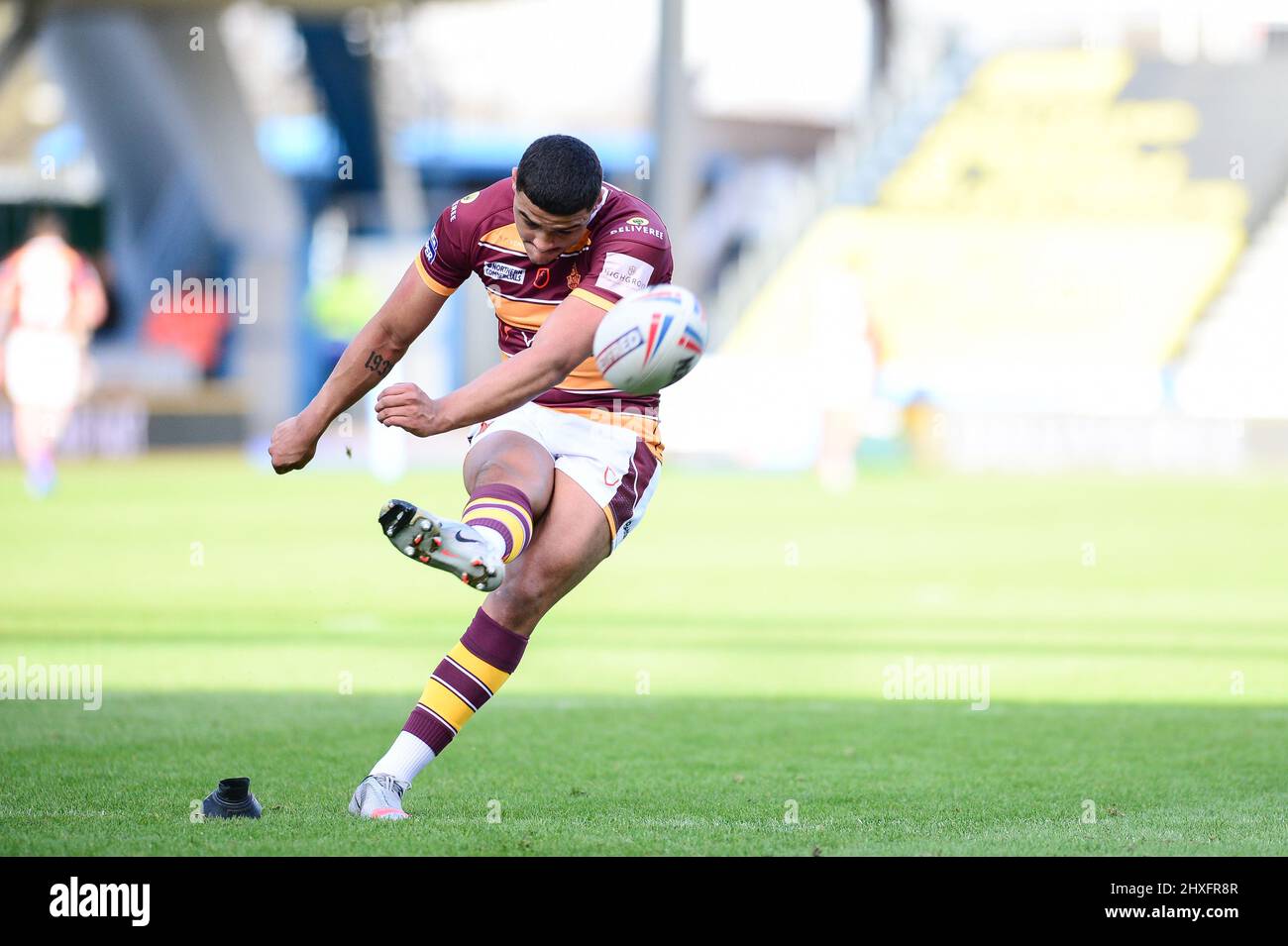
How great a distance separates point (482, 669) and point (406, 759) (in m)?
0.40

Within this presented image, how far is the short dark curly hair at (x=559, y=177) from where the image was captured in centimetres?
559

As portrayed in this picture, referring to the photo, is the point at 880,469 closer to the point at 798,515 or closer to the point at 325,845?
the point at 798,515

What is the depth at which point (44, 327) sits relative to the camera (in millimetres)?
20766

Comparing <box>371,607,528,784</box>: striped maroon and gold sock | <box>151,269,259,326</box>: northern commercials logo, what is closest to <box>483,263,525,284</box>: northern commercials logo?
<box>371,607,528,784</box>: striped maroon and gold sock

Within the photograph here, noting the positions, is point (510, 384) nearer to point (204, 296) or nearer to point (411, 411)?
point (411, 411)

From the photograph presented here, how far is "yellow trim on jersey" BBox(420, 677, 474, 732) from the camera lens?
5.92 m

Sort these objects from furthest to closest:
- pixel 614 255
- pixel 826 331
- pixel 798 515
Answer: pixel 826 331 → pixel 798 515 → pixel 614 255

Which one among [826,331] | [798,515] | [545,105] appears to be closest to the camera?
[798,515]

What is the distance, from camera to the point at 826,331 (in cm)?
2473

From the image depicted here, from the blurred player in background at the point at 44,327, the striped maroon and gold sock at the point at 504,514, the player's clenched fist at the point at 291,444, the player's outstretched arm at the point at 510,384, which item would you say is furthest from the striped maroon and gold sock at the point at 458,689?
the blurred player in background at the point at 44,327

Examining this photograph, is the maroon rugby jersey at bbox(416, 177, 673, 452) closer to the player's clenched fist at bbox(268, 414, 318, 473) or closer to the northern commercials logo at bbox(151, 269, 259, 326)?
the player's clenched fist at bbox(268, 414, 318, 473)
